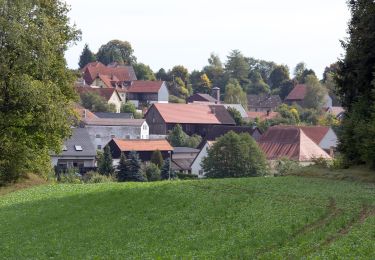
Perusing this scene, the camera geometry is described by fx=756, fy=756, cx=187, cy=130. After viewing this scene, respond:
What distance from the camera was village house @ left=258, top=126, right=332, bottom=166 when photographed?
302ft

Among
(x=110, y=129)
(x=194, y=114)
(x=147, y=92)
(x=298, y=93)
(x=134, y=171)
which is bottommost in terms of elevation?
(x=134, y=171)

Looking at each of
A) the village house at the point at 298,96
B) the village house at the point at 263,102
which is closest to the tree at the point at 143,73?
the village house at the point at 263,102

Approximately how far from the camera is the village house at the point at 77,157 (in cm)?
9062

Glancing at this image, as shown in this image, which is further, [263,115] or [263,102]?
[263,102]

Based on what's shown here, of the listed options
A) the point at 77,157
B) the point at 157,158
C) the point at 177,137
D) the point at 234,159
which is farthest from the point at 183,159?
the point at 234,159

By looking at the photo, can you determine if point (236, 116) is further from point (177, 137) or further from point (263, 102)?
point (263, 102)

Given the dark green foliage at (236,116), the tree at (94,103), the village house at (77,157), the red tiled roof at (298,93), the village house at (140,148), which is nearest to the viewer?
the village house at (77,157)

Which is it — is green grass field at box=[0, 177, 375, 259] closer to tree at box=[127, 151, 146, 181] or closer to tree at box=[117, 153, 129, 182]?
tree at box=[117, 153, 129, 182]

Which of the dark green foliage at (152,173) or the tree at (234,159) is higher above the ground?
the tree at (234,159)

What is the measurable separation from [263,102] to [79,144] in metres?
96.6

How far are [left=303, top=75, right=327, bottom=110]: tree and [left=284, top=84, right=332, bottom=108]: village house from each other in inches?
132

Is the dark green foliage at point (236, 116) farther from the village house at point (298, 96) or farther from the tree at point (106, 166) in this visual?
the tree at point (106, 166)

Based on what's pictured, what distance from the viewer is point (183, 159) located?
102 meters

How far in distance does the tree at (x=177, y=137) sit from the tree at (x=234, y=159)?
133 feet
